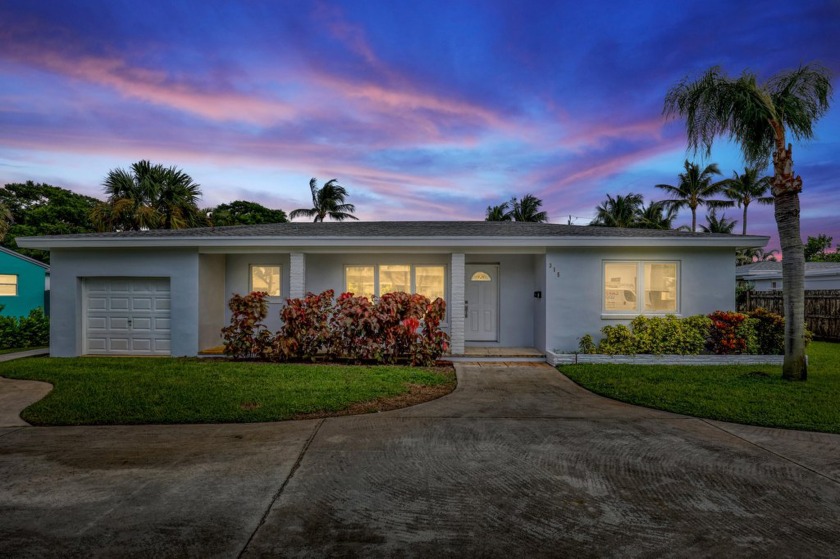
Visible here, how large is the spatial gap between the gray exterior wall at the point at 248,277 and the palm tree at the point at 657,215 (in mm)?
30954

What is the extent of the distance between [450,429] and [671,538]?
258cm

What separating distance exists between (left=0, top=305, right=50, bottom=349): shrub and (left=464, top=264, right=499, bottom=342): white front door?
1285 cm

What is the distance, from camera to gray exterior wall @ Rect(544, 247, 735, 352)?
9773 mm

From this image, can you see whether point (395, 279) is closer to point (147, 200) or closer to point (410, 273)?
point (410, 273)

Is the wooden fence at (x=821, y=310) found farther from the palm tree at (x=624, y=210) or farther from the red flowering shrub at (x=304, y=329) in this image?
the palm tree at (x=624, y=210)

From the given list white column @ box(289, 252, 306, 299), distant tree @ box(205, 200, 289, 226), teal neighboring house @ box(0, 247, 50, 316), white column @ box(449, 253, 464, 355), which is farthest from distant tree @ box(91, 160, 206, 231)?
white column @ box(449, 253, 464, 355)

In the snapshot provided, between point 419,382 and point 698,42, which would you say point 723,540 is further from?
point 698,42

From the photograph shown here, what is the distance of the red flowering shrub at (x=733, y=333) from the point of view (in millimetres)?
9195

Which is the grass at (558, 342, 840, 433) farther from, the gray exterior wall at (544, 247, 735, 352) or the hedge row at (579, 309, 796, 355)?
the gray exterior wall at (544, 247, 735, 352)

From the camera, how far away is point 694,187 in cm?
3169

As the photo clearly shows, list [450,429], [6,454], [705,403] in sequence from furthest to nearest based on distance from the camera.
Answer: [705,403] → [450,429] → [6,454]

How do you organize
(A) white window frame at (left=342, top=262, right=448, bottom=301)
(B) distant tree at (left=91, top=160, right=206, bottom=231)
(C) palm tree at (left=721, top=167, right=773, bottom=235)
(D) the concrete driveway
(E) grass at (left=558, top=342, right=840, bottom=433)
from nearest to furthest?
(D) the concrete driveway → (E) grass at (left=558, top=342, right=840, bottom=433) → (A) white window frame at (left=342, top=262, right=448, bottom=301) → (B) distant tree at (left=91, top=160, right=206, bottom=231) → (C) palm tree at (left=721, top=167, right=773, bottom=235)

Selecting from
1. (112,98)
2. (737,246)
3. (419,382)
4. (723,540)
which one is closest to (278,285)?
(419,382)

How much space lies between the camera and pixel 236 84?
38.1 feet
